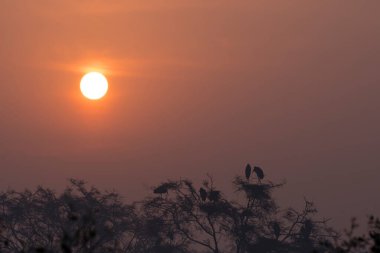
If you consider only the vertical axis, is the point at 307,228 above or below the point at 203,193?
below

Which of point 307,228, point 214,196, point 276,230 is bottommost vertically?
point 276,230

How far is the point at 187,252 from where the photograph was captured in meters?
75.0

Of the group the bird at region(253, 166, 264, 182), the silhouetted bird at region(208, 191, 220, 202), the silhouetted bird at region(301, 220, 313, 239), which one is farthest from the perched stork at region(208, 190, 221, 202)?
the silhouetted bird at region(301, 220, 313, 239)

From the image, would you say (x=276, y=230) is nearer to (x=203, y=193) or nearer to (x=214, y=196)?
(x=214, y=196)

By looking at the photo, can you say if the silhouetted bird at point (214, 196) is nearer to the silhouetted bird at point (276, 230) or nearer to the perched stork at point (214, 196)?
the perched stork at point (214, 196)

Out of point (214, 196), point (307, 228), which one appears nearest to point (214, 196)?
point (214, 196)

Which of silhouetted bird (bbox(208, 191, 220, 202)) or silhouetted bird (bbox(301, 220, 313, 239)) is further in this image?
Answer: silhouetted bird (bbox(208, 191, 220, 202))

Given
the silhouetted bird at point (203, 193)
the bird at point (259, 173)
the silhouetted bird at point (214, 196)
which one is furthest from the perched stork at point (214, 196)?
the bird at point (259, 173)

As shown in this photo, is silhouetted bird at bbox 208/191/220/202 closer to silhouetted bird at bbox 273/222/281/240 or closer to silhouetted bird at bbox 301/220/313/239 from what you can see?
silhouetted bird at bbox 273/222/281/240

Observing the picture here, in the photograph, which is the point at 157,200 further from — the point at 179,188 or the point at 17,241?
the point at 17,241

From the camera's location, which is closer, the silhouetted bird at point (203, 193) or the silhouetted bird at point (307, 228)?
the silhouetted bird at point (307, 228)

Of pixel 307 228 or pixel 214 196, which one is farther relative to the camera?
A: pixel 214 196

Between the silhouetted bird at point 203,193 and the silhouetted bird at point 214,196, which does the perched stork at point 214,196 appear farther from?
the silhouetted bird at point 203,193

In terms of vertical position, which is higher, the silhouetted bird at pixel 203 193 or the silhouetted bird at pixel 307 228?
the silhouetted bird at pixel 203 193
